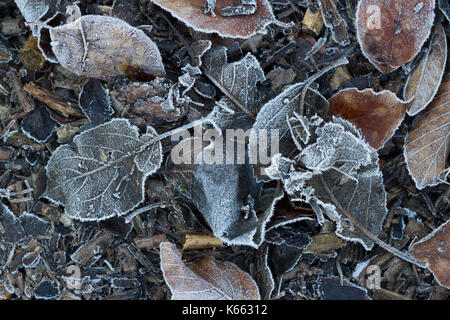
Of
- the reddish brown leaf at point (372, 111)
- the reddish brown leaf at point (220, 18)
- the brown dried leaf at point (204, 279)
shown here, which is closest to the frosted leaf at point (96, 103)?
the reddish brown leaf at point (220, 18)

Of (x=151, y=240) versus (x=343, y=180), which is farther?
(x=151, y=240)

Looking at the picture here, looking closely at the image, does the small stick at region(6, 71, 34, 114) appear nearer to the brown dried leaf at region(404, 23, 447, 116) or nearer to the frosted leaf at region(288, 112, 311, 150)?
the frosted leaf at region(288, 112, 311, 150)

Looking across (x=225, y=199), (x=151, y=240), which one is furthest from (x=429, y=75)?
(x=151, y=240)

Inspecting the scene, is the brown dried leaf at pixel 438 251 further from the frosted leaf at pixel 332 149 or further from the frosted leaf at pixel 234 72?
the frosted leaf at pixel 234 72

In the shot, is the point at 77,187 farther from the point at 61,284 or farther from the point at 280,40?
the point at 280,40

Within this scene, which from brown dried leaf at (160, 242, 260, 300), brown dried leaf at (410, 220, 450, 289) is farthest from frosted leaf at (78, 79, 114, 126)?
brown dried leaf at (410, 220, 450, 289)

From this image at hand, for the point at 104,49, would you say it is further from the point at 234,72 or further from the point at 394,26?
the point at 394,26
